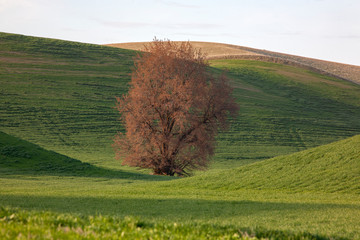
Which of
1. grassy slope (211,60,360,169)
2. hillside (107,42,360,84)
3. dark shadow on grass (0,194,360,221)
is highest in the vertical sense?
hillside (107,42,360,84)

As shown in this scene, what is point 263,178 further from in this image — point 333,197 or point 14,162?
point 14,162

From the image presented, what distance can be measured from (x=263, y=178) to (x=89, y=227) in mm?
16585

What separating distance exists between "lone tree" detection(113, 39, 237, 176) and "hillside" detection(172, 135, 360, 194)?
296 inches

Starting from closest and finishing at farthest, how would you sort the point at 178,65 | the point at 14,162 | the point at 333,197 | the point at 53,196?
the point at 53,196
the point at 333,197
the point at 14,162
the point at 178,65

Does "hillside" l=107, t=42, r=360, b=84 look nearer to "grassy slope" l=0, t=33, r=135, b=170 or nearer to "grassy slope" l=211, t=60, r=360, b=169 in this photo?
"grassy slope" l=211, t=60, r=360, b=169

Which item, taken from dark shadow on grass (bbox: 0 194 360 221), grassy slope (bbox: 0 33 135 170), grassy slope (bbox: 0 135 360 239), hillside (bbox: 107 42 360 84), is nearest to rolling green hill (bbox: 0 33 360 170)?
grassy slope (bbox: 0 33 135 170)

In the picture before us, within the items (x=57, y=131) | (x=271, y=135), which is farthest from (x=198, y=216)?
(x=271, y=135)

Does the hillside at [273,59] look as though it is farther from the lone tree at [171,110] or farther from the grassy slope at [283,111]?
the lone tree at [171,110]

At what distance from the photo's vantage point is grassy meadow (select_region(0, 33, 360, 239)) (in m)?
8.60

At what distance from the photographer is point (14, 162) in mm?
29984

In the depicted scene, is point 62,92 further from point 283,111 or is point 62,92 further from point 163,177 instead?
point 283,111

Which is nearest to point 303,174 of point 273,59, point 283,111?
point 283,111

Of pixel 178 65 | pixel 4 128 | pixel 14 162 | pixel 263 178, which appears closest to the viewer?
pixel 263 178

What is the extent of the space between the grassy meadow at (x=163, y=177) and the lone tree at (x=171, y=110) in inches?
96.6
